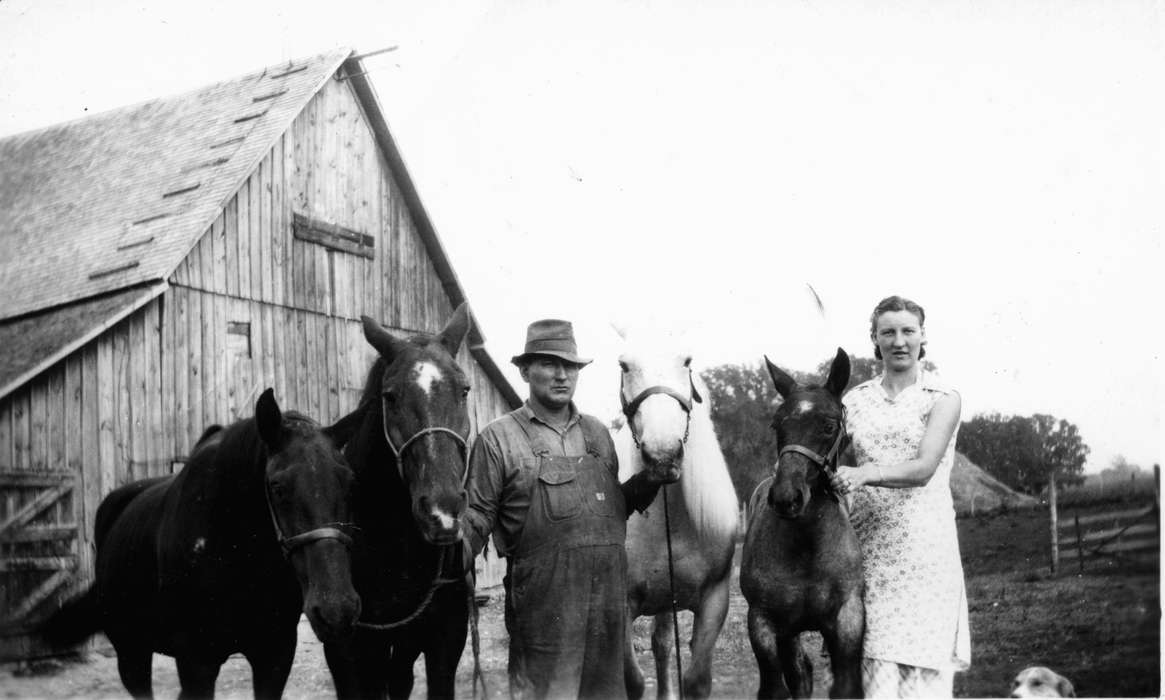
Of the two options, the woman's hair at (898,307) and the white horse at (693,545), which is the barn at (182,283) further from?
the woman's hair at (898,307)

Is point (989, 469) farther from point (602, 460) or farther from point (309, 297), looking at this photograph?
point (602, 460)

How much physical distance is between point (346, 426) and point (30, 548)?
18.4 ft

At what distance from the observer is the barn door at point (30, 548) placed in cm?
762

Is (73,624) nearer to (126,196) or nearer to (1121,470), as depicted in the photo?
(126,196)

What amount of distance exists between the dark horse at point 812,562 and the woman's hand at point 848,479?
0.24ft

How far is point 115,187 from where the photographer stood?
1027 cm

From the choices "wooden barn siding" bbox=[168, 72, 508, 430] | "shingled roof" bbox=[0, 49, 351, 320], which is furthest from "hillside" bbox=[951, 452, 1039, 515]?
"shingled roof" bbox=[0, 49, 351, 320]

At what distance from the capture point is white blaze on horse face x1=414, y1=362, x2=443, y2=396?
139 inches

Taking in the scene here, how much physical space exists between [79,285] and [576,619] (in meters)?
7.38

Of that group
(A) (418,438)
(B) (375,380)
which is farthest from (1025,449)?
(A) (418,438)

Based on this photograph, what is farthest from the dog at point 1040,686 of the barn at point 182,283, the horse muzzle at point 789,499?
the barn at point 182,283

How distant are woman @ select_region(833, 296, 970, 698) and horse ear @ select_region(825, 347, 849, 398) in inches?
8.2

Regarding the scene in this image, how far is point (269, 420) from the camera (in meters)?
3.65

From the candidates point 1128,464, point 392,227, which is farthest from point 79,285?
point 1128,464
